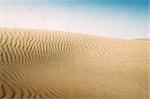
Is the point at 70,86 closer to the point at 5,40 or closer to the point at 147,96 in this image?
the point at 147,96

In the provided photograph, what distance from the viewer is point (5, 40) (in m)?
15.0

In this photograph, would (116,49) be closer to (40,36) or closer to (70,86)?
(40,36)

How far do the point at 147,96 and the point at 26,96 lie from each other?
3.62 m

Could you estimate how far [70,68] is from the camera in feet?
38.4

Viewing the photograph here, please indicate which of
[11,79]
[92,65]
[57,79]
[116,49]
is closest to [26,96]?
[11,79]

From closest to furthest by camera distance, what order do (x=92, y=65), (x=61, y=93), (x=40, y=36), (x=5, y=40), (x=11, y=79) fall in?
(x=61, y=93) < (x=11, y=79) < (x=92, y=65) < (x=5, y=40) < (x=40, y=36)

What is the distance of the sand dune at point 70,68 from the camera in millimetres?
8039

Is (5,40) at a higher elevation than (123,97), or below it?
higher

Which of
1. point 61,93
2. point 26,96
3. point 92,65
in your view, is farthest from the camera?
point 92,65

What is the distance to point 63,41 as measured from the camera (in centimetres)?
1741

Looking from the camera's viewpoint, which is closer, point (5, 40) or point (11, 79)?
point (11, 79)

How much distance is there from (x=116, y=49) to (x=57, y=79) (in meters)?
7.87

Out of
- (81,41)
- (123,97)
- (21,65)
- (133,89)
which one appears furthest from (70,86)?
(81,41)

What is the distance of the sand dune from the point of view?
26.4 ft
